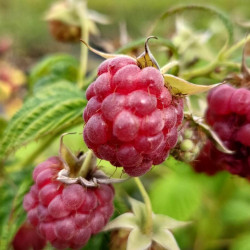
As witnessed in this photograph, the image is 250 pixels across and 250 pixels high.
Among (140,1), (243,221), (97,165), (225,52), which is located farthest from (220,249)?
(140,1)

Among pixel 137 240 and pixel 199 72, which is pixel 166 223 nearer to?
pixel 137 240

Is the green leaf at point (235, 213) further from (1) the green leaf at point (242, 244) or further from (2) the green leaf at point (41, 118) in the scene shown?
(2) the green leaf at point (41, 118)

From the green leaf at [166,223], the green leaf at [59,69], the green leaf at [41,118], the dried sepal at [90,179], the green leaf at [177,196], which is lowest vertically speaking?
the green leaf at [177,196]

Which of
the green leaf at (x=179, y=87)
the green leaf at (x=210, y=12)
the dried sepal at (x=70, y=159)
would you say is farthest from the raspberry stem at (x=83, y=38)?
the green leaf at (x=179, y=87)

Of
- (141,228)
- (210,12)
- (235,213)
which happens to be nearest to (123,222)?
(141,228)

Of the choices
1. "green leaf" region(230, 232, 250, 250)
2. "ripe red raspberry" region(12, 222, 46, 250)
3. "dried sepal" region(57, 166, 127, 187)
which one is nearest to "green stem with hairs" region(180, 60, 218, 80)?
"dried sepal" region(57, 166, 127, 187)
